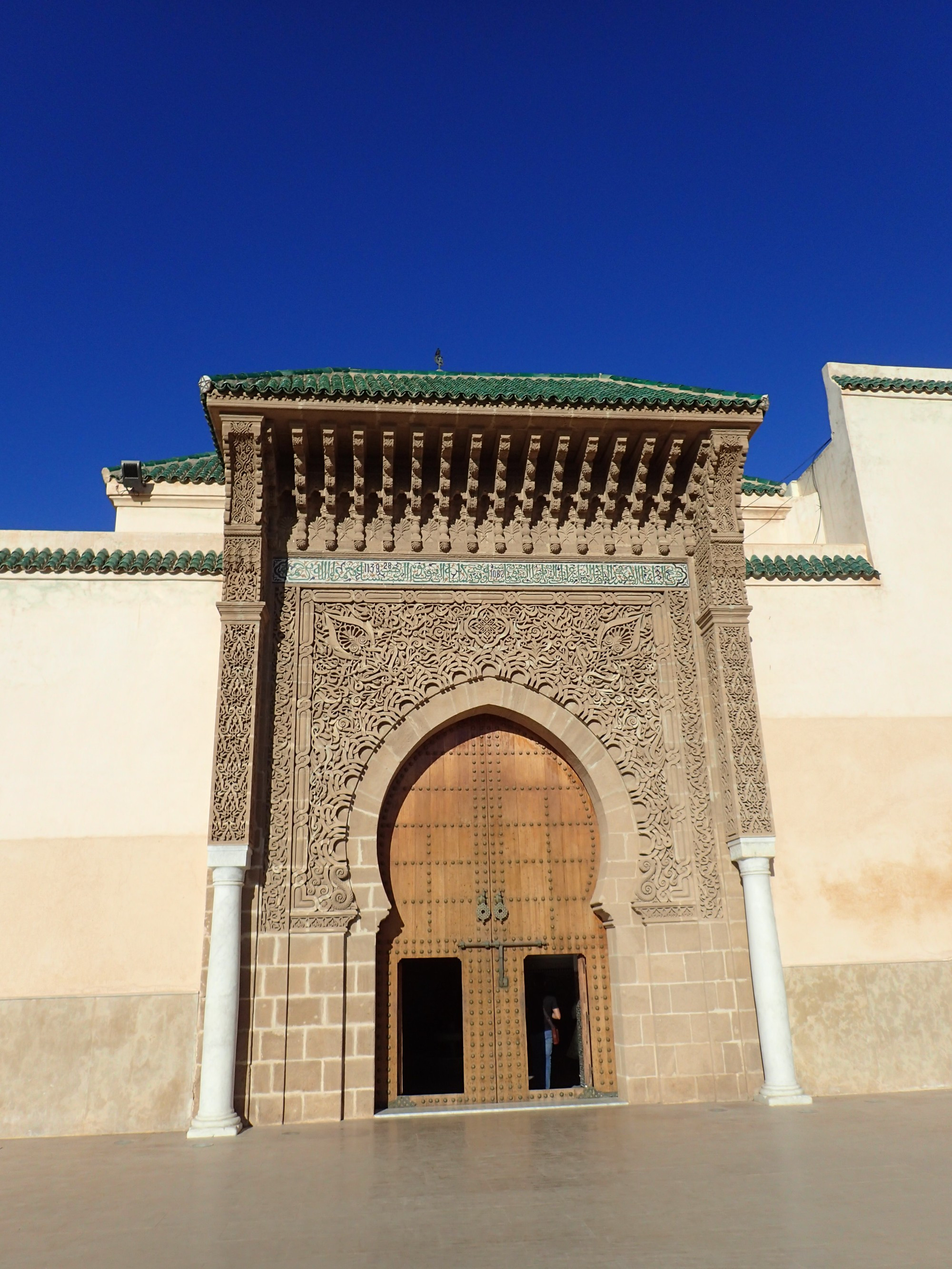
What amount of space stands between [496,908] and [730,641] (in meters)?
2.38

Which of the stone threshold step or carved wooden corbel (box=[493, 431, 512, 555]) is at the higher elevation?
carved wooden corbel (box=[493, 431, 512, 555])

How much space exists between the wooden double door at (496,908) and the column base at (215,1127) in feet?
3.18

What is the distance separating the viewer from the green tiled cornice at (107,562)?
6.02 m

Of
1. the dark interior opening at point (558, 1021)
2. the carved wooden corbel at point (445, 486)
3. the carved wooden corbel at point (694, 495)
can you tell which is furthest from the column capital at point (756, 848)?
the carved wooden corbel at point (445, 486)

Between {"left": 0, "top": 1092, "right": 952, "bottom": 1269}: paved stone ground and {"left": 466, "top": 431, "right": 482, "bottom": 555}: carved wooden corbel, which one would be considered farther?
{"left": 466, "top": 431, "right": 482, "bottom": 555}: carved wooden corbel

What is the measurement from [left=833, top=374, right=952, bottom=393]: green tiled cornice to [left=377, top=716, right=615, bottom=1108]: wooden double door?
3844 mm

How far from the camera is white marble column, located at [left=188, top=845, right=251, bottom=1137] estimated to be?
4844 mm

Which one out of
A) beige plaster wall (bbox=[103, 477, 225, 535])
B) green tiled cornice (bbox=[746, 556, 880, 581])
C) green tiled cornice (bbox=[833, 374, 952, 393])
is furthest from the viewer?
beige plaster wall (bbox=[103, 477, 225, 535])

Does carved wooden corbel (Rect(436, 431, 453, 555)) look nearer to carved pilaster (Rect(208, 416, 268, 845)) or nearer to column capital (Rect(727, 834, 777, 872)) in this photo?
carved pilaster (Rect(208, 416, 268, 845))

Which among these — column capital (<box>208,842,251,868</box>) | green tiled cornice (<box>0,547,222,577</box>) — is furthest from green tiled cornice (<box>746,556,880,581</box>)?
column capital (<box>208,842,251,868</box>)

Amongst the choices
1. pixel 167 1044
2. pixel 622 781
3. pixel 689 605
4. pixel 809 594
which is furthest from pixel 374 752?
pixel 809 594

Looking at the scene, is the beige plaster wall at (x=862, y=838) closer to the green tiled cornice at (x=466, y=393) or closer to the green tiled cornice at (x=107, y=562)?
the green tiled cornice at (x=466, y=393)

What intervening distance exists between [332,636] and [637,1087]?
3399 mm

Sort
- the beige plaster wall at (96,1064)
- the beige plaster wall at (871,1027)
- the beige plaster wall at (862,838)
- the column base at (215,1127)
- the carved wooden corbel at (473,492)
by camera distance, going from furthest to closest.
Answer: the carved wooden corbel at (473,492)
the beige plaster wall at (862,838)
the beige plaster wall at (871,1027)
the beige plaster wall at (96,1064)
the column base at (215,1127)
